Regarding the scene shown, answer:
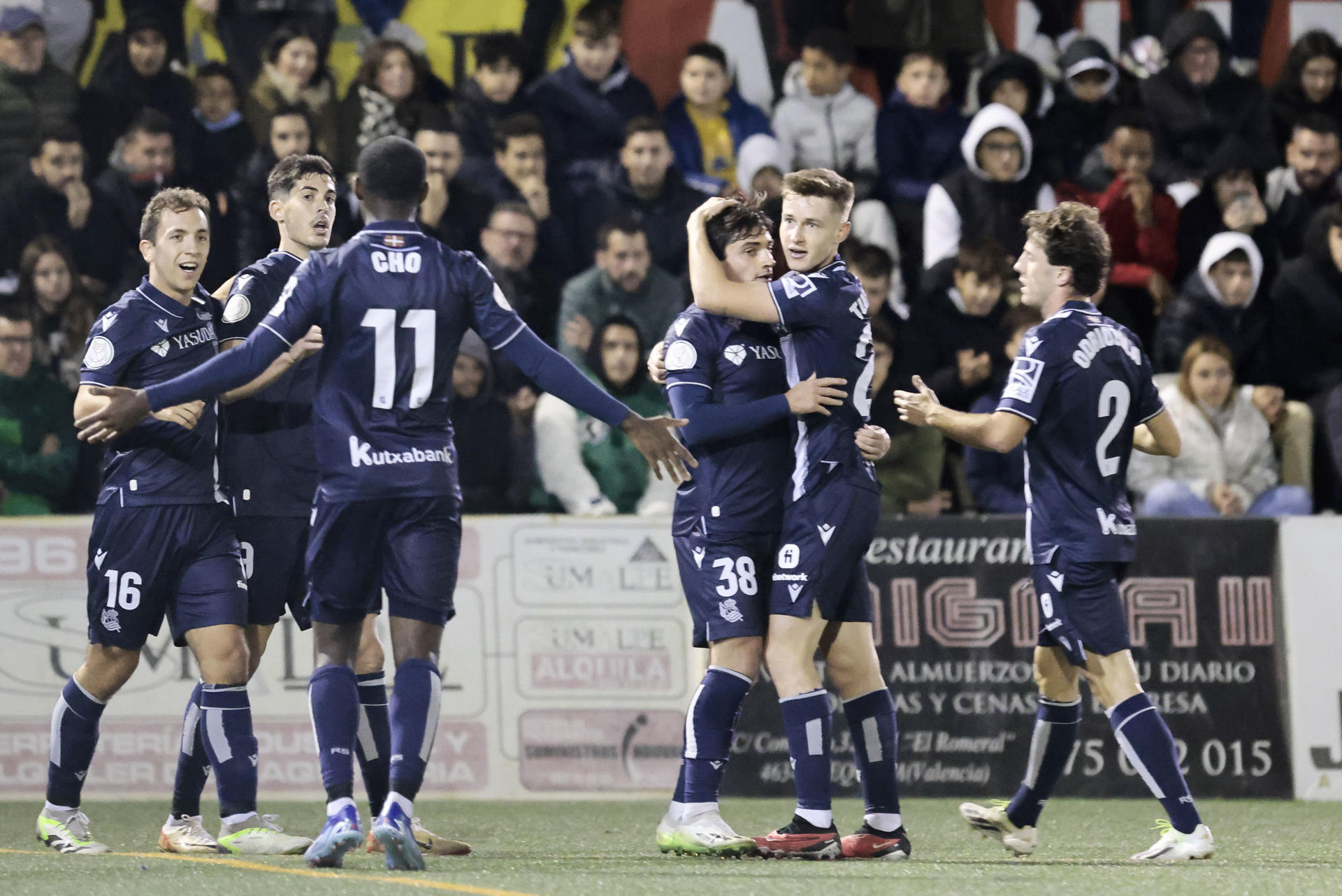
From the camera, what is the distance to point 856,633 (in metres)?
6.35

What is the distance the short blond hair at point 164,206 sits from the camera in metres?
6.75

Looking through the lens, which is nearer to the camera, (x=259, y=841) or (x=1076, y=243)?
(x=1076, y=243)

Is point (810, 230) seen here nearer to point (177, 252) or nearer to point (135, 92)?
point (177, 252)

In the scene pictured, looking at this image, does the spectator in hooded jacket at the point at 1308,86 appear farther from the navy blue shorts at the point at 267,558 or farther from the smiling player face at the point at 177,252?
the smiling player face at the point at 177,252

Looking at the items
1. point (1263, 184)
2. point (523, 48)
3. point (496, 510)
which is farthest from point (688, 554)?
point (1263, 184)

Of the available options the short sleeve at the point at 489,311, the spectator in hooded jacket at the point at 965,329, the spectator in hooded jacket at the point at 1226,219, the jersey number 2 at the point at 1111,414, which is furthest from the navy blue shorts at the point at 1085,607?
the spectator in hooded jacket at the point at 1226,219

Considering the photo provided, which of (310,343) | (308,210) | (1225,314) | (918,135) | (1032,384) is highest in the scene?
(918,135)

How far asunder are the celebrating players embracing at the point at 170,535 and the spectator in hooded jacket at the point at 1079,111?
663 cm

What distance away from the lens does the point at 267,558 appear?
702 cm

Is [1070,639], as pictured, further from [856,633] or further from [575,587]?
[575,587]

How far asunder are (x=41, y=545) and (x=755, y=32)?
5994 mm

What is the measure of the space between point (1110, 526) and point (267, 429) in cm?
311

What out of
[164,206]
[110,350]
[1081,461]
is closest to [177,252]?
[164,206]

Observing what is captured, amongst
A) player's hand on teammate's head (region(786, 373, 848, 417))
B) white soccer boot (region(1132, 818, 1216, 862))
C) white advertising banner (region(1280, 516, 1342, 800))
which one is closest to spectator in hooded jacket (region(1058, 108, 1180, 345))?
white advertising banner (region(1280, 516, 1342, 800))
